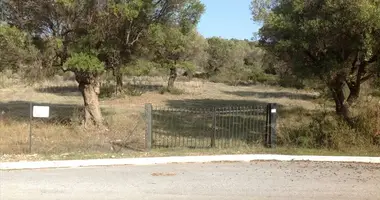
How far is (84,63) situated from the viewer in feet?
57.8

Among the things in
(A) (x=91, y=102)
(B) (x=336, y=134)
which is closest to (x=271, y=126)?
(B) (x=336, y=134)

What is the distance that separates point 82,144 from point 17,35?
16.1 feet

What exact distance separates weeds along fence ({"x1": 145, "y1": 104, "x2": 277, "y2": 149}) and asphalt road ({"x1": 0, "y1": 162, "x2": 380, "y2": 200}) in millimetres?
3011

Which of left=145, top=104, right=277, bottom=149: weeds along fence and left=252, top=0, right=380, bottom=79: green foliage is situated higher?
left=252, top=0, right=380, bottom=79: green foliage

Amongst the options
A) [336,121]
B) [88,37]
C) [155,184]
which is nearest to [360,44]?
[336,121]

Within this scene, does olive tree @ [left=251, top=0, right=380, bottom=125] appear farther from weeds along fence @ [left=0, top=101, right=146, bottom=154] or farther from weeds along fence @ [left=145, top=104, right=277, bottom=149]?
weeds along fence @ [left=0, top=101, right=146, bottom=154]

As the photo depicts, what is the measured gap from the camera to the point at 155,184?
30.9 feet

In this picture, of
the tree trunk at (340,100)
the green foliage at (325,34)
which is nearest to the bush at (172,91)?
the green foliage at (325,34)

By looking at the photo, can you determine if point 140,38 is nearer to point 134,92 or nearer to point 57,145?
point 57,145

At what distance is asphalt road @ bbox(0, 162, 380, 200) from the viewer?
330 inches

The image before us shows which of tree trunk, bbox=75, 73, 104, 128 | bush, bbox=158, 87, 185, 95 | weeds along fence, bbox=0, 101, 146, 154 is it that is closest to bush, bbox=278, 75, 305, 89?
weeds along fence, bbox=0, 101, 146, 154

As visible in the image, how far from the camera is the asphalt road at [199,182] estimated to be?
8.38 m

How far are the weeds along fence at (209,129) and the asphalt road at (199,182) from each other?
301 cm

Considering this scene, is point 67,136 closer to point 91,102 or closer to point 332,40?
point 91,102
